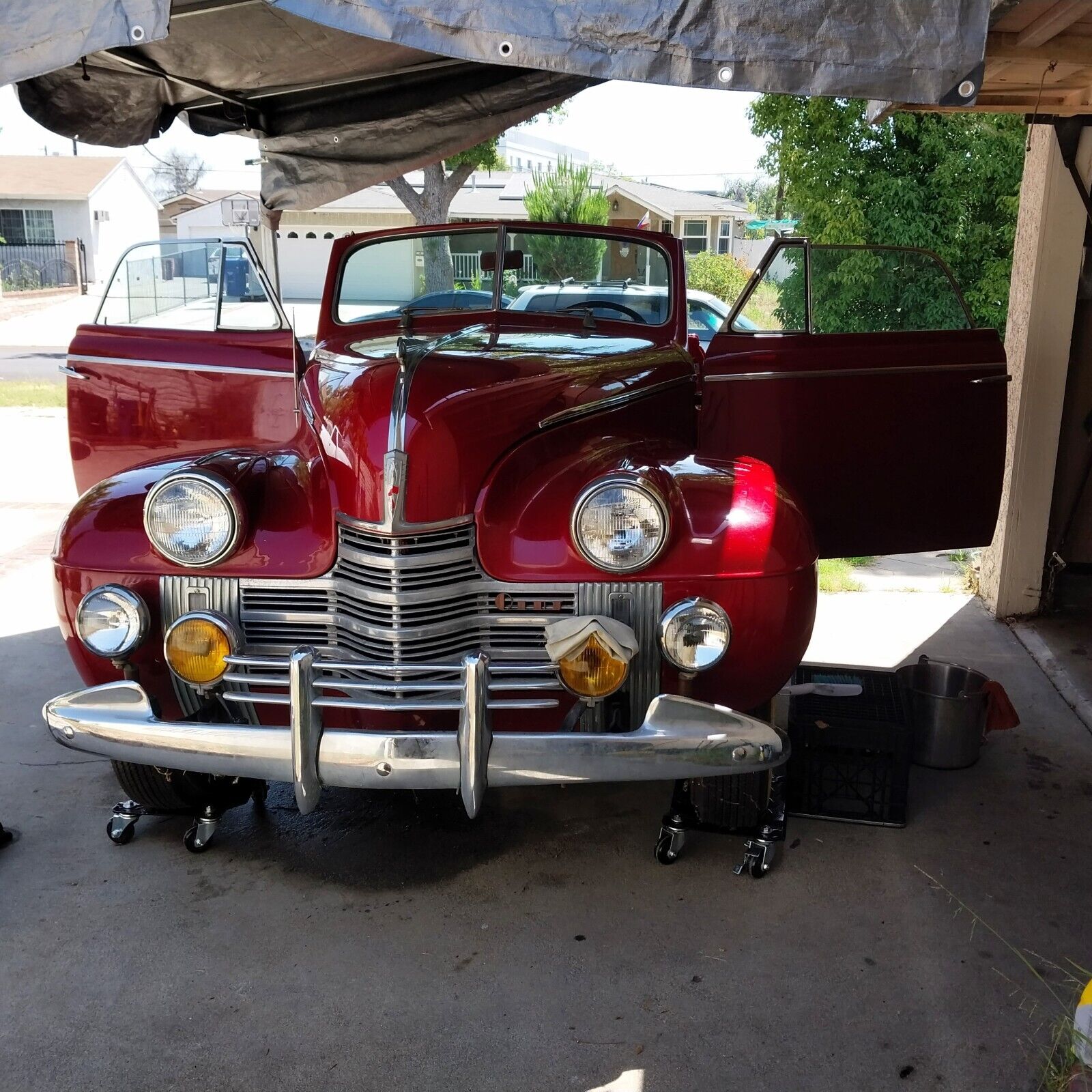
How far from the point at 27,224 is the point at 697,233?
22.4 meters

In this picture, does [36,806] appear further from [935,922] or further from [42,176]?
[42,176]

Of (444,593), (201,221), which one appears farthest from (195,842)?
(201,221)

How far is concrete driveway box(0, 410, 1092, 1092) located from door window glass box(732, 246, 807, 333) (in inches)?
75.8

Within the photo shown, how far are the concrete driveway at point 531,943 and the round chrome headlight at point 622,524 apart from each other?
1.06m

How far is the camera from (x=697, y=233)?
33.8m

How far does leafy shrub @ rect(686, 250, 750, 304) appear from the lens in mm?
19828

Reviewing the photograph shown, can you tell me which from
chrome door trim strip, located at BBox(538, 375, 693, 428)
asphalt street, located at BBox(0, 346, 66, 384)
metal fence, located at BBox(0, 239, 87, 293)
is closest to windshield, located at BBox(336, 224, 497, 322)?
chrome door trim strip, located at BBox(538, 375, 693, 428)

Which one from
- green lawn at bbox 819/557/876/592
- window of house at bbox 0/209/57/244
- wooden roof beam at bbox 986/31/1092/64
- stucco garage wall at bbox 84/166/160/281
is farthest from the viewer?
stucco garage wall at bbox 84/166/160/281

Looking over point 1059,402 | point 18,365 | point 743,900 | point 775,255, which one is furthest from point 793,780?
point 18,365

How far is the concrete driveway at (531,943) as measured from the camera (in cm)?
257

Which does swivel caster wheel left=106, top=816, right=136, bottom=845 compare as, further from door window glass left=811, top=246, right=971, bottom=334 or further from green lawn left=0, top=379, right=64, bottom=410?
green lawn left=0, top=379, right=64, bottom=410

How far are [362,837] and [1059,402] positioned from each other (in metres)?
4.09

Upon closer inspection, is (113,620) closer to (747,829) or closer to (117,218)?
(747,829)

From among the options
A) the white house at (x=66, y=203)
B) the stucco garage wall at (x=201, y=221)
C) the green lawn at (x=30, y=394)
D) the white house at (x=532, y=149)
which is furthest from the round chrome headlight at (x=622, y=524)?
the white house at (x=532, y=149)
